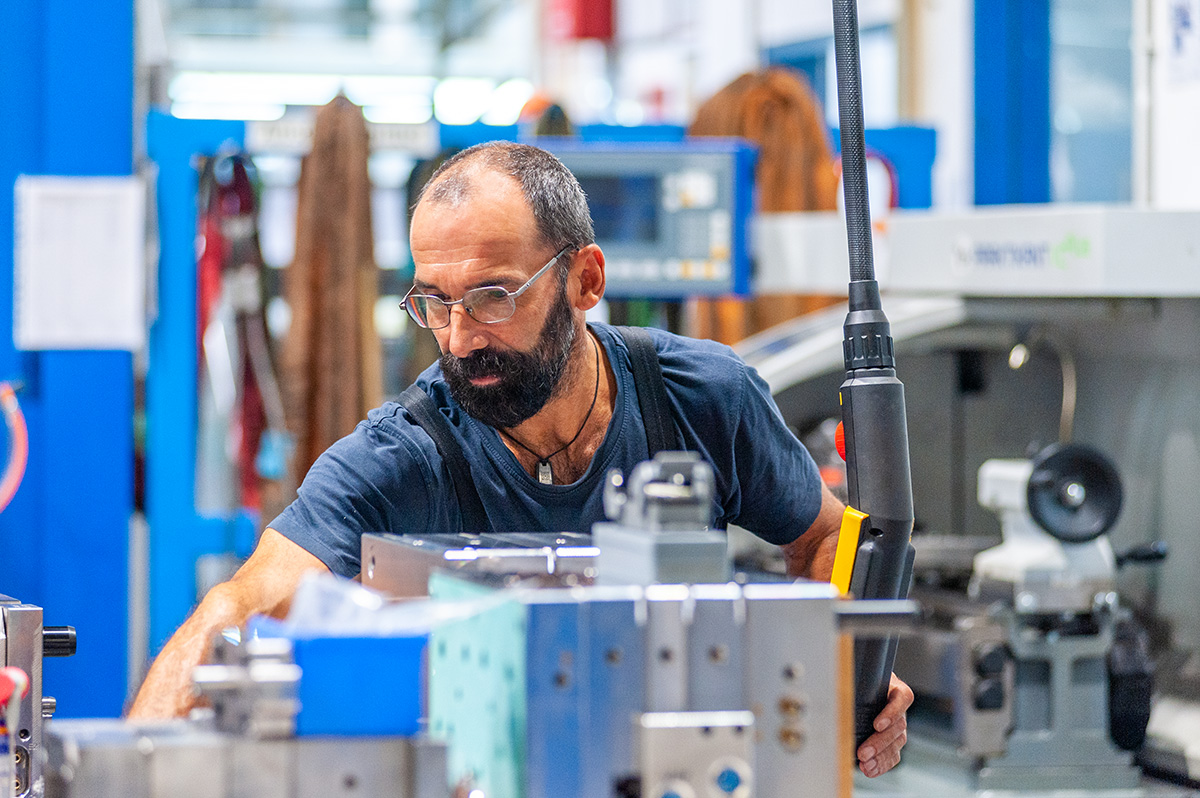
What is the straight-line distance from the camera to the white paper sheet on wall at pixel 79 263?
9.71ft

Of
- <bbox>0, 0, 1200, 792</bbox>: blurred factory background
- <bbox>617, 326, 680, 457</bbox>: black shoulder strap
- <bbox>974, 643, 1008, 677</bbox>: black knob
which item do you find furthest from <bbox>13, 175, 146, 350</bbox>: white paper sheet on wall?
<bbox>974, 643, 1008, 677</bbox>: black knob

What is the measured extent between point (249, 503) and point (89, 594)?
480mm

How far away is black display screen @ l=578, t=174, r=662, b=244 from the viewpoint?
336 centimetres

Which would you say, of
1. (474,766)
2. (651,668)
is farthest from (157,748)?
(651,668)

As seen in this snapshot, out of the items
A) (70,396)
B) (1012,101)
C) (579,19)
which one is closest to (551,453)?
(70,396)

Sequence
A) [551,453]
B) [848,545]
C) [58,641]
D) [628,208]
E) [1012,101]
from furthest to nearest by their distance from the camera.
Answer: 1. [1012,101]
2. [628,208]
3. [551,453]
4. [58,641]
5. [848,545]

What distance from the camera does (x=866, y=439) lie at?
143 cm

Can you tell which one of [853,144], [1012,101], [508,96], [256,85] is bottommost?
[853,144]

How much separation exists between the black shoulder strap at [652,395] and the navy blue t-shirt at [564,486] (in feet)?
0.05

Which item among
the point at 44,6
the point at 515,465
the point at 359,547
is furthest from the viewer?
the point at 44,6

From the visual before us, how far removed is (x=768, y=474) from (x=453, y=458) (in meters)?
0.41

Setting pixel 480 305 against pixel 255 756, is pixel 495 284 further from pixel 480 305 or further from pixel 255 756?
pixel 255 756

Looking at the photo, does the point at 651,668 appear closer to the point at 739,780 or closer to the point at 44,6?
the point at 739,780

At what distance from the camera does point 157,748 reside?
102cm
